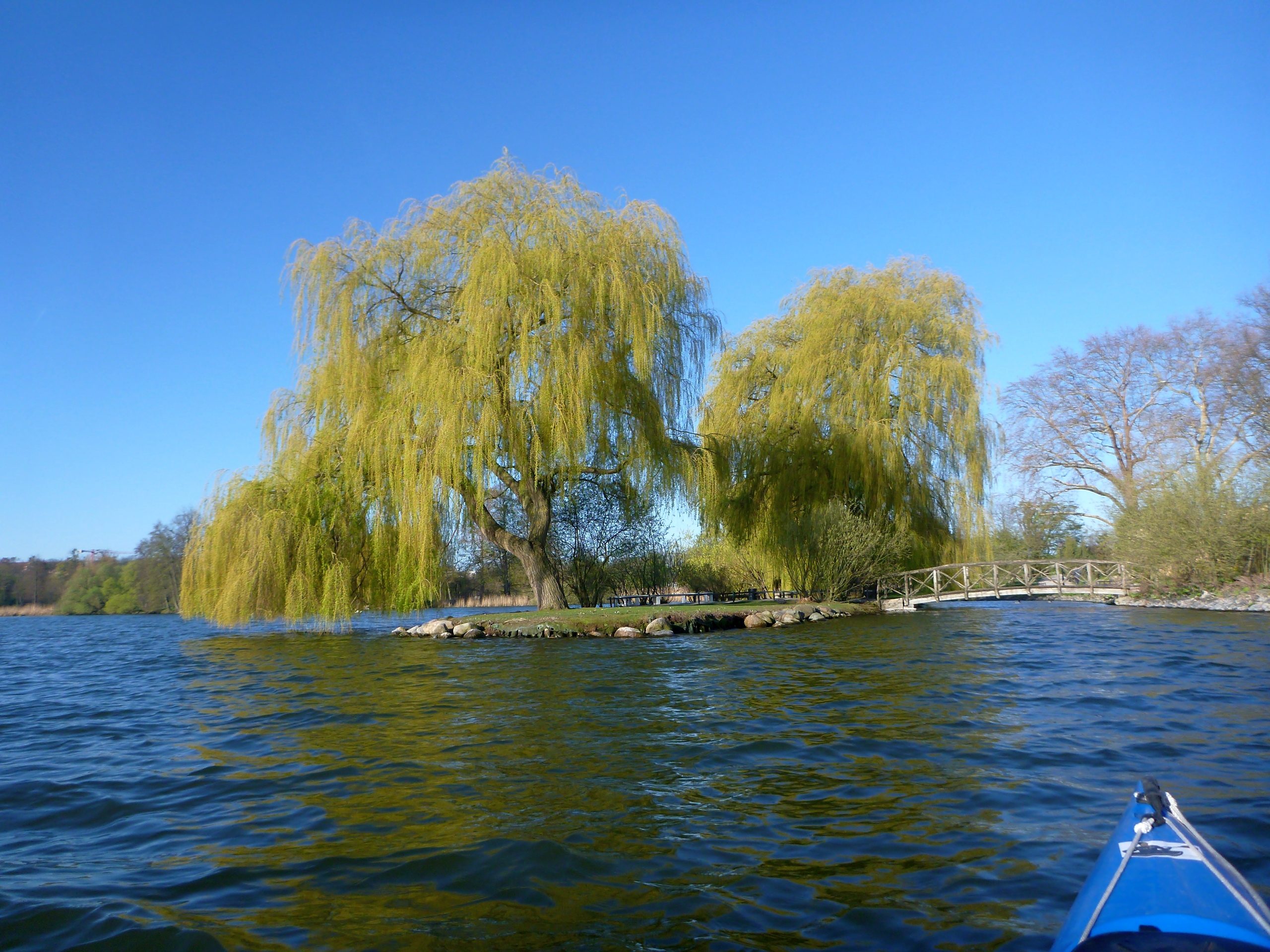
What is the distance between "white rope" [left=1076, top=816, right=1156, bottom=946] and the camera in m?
2.36

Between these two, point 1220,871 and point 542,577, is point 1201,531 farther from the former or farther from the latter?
point 1220,871

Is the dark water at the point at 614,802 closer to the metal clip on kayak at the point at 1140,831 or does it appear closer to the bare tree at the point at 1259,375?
the metal clip on kayak at the point at 1140,831

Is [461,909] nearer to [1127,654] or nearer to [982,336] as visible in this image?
[1127,654]

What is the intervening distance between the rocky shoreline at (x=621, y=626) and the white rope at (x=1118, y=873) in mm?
12632

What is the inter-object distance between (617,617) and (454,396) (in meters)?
5.29

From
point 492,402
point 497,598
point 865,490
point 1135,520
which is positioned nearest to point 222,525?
point 492,402

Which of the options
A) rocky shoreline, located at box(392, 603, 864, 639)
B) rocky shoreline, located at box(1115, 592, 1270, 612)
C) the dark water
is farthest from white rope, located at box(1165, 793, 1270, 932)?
rocky shoreline, located at box(1115, 592, 1270, 612)

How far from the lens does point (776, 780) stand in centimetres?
484

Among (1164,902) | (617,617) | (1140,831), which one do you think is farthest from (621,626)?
(1164,902)

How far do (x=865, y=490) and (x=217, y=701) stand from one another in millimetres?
16513

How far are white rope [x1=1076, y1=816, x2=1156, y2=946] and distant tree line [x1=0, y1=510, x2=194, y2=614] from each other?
141ft

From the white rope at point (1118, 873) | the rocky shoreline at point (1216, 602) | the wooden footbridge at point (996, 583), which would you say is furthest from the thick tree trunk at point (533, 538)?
the white rope at point (1118, 873)

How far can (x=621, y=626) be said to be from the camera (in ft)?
51.5

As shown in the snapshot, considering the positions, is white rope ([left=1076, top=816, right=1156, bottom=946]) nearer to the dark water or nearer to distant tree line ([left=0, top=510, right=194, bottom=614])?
the dark water
